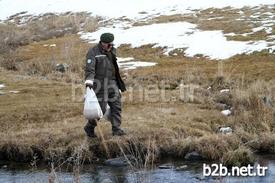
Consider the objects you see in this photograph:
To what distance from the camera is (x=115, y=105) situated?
1583cm

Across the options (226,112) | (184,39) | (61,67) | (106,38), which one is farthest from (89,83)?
(184,39)

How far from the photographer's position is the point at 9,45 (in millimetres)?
56219

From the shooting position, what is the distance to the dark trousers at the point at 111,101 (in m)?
15.6

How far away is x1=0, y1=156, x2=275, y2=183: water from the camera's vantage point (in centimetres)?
1346

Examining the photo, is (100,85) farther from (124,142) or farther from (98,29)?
(98,29)

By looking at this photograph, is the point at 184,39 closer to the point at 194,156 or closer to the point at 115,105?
the point at 115,105

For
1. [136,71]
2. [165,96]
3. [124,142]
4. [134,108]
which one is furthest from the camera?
[136,71]

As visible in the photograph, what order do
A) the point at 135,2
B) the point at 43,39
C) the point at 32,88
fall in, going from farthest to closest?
the point at 135,2
the point at 43,39
the point at 32,88

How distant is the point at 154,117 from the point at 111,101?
11.4 ft

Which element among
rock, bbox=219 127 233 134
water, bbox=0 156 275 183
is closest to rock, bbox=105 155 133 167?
water, bbox=0 156 275 183

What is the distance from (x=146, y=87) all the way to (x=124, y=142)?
1105 centimetres

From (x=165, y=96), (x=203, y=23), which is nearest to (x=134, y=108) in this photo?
(x=165, y=96)

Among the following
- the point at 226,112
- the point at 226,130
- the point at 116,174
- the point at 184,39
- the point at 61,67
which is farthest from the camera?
the point at 184,39

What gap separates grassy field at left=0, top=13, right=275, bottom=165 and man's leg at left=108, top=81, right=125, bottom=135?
0.30 m
